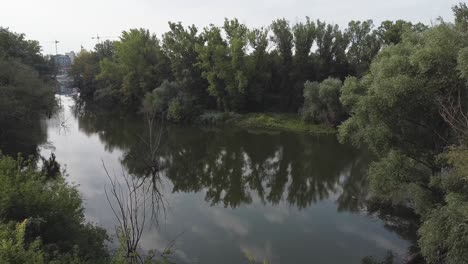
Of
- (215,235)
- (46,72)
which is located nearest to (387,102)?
(215,235)

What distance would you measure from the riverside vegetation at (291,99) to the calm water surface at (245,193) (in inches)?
68.0

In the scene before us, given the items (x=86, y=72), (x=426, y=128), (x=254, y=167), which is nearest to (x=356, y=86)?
(x=426, y=128)

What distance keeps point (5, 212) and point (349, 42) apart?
127ft

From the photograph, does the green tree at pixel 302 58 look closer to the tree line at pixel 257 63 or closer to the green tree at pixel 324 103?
the tree line at pixel 257 63

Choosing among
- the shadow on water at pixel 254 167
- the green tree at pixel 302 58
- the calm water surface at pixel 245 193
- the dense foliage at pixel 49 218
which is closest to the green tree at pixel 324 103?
the shadow on water at pixel 254 167

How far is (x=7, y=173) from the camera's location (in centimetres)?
1087

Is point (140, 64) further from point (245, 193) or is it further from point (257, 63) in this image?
point (245, 193)

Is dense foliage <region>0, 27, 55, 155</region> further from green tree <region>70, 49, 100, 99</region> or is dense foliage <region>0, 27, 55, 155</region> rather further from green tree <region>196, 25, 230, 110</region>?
green tree <region>70, 49, 100, 99</region>

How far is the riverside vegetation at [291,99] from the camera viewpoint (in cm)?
1010

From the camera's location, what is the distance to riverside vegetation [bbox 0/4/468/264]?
10102 mm

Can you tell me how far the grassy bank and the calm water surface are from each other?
7.72 ft

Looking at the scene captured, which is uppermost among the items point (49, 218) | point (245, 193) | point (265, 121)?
point (265, 121)

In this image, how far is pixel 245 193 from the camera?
808 inches

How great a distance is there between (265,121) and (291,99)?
4.88m
